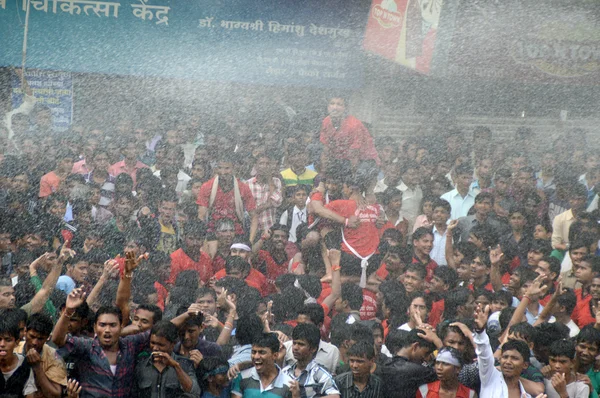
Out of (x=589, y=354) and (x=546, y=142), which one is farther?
(x=546, y=142)

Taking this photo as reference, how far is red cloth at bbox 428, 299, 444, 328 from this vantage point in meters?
6.56

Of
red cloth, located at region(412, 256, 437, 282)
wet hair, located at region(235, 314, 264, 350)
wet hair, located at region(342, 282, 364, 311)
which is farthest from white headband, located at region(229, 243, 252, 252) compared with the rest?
wet hair, located at region(235, 314, 264, 350)

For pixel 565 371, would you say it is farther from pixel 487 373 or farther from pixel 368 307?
pixel 368 307

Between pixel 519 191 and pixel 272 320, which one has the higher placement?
pixel 519 191

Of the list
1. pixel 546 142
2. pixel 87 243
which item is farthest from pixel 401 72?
pixel 87 243

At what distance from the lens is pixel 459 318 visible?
625 cm

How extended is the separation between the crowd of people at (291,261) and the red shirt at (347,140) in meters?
0.03

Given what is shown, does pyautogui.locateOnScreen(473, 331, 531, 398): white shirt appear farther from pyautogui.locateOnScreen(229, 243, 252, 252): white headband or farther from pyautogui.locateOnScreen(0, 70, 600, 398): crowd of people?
pyautogui.locateOnScreen(229, 243, 252, 252): white headband

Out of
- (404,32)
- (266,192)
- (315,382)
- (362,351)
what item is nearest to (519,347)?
(362,351)

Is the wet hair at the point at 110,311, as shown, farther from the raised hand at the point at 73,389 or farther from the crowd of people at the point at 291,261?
the raised hand at the point at 73,389

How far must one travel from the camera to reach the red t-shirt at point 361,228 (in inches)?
302

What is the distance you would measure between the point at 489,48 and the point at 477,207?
3742 mm

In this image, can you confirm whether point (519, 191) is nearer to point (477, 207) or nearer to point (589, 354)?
point (477, 207)

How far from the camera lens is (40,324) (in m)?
5.04
